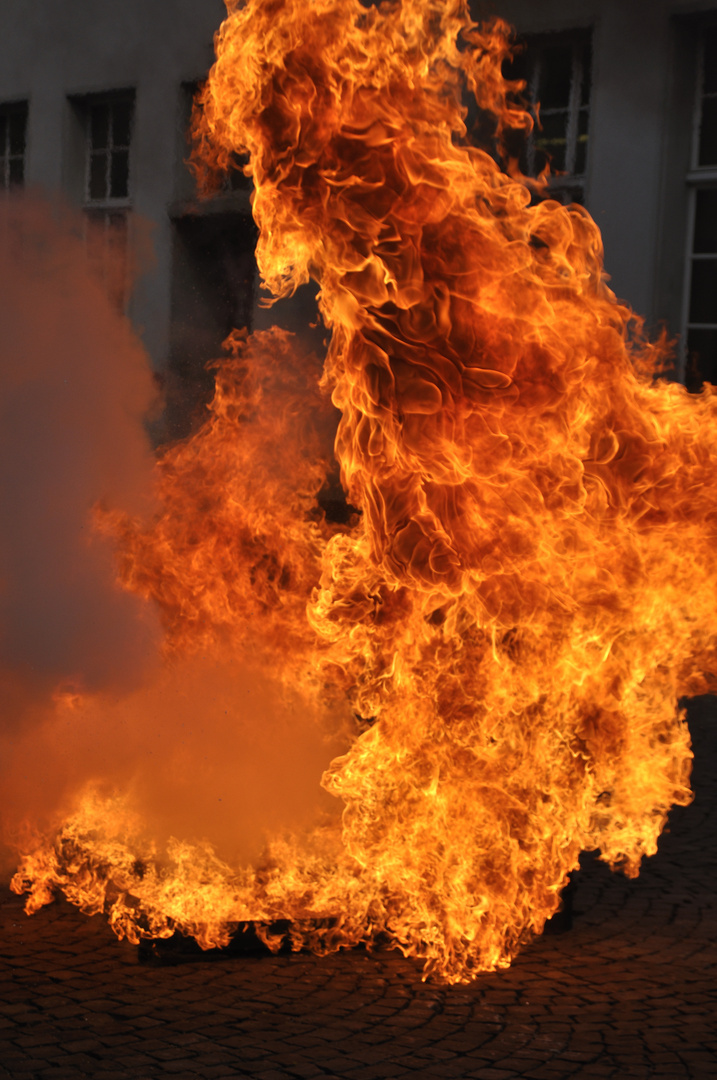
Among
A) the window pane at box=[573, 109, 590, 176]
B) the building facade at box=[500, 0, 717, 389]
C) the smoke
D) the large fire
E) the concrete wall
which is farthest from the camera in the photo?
the concrete wall

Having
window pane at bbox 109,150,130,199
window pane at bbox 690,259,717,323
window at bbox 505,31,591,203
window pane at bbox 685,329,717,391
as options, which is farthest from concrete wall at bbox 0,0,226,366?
window pane at bbox 685,329,717,391

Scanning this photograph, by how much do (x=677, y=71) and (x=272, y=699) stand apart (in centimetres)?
907

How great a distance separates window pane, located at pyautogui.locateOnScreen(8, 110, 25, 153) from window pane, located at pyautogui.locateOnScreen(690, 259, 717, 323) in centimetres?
895

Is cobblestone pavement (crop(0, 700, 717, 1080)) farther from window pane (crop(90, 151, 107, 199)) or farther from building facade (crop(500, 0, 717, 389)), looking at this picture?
window pane (crop(90, 151, 107, 199))

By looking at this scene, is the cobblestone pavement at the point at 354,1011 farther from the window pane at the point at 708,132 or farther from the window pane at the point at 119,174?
the window pane at the point at 119,174

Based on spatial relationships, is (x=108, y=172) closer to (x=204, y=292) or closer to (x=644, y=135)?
(x=204, y=292)

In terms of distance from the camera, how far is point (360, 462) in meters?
4.98

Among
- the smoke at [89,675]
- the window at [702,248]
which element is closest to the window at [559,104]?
the window at [702,248]

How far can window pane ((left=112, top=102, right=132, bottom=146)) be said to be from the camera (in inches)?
591

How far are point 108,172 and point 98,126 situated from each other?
71 cm

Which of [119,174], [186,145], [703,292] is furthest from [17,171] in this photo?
[703,292]

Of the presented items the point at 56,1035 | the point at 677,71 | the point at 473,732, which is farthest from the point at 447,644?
the point at 677,71

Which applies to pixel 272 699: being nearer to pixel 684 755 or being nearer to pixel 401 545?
pixel 401 545

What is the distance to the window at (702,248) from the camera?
12.2 meters
